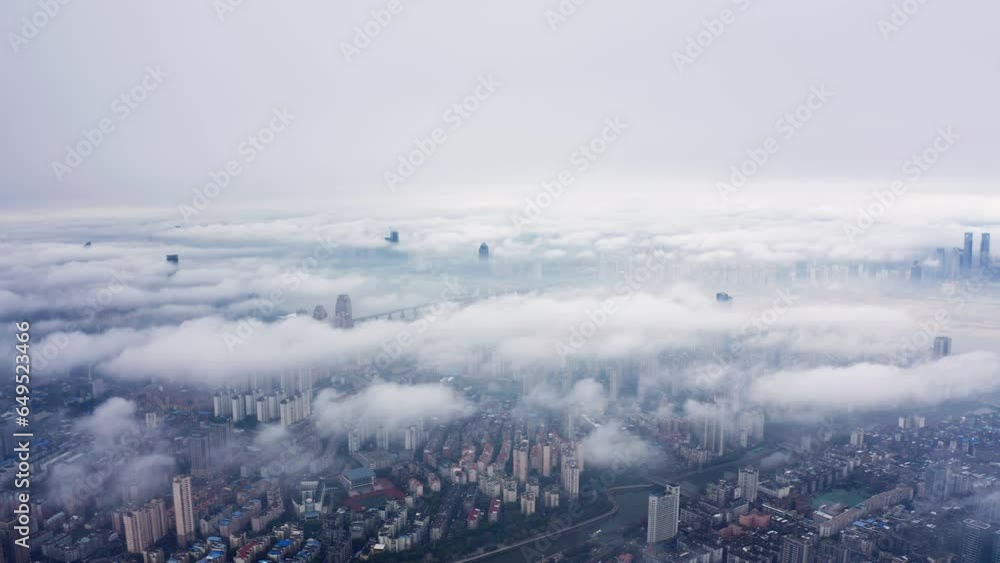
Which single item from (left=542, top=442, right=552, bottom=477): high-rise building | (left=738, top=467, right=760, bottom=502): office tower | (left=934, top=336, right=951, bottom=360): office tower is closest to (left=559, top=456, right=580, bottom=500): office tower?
(left=542, top=442, right=552, bottom=477): high-rise building

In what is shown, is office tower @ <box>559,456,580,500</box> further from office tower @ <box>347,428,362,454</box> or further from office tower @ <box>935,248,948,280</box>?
office tower @ <box>935,248,948,280</box>

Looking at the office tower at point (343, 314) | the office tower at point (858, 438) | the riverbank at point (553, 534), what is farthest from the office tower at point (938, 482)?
the office tower at point (343, 314)

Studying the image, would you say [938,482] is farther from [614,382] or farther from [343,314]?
[343,314]

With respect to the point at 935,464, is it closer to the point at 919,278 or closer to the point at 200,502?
the point at 919,278

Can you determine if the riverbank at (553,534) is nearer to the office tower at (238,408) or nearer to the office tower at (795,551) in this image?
the office tower at (795,551)

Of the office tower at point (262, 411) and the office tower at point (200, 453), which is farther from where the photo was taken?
the office tower at point (262, 411)

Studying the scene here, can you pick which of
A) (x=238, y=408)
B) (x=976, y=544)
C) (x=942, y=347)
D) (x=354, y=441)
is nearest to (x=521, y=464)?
(x=354, y=441)
